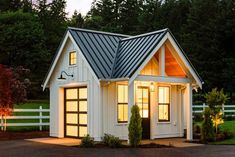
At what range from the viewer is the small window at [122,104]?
19688 mm

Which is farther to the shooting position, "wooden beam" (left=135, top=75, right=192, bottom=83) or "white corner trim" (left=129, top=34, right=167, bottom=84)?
"wooden beam" (left=135, top=75, right=192, bottom=83)

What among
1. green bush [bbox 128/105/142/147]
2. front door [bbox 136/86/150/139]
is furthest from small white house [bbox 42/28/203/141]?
green bush [bbox 128/105/142/147]

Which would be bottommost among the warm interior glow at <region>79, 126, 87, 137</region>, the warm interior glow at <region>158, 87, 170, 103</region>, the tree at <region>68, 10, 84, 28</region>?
the warm interior glow at <region>79, 126, 87, 137</region>

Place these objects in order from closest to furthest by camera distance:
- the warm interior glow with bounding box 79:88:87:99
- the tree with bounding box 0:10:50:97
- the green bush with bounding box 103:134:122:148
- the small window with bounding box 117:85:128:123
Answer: the green bush with bounding box 103:134:122:148
the small window with bounding box 117:85:128:123
the warm interior glow with bounding box 79:88:87:99
the tree with bounding box 0:10:50:97

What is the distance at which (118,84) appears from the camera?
1966 centimetres

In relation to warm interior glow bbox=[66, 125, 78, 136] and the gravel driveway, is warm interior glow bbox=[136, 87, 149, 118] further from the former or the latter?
the gravel driveway

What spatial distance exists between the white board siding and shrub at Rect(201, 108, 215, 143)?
4447mm

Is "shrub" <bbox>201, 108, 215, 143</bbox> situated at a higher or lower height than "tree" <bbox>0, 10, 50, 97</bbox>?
lower

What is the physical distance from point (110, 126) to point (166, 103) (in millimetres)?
3377

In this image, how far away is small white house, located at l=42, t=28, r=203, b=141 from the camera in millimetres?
19031

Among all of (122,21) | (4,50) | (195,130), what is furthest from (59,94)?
(122,21)

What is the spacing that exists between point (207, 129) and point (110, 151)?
17.6ft

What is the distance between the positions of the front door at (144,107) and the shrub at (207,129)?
2.54m

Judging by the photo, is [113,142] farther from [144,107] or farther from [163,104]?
[163,104]
